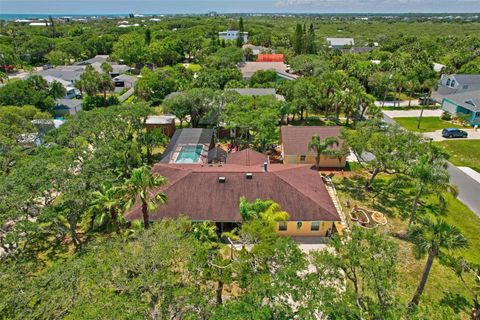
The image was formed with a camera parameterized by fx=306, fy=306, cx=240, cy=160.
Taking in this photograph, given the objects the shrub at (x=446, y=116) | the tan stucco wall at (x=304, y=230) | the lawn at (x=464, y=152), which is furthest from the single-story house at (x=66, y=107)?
the shrub at (x=446, y=116)

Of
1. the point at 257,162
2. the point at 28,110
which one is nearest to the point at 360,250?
the point at 257,162

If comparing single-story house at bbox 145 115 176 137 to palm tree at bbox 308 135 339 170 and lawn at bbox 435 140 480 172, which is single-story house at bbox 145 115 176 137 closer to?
palm tree at bbox 308 135 339 170

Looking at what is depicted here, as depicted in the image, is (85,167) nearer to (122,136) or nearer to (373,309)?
(122,136)

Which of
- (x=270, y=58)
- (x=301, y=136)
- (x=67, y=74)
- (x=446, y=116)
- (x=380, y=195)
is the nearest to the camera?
(x=380, y=195)

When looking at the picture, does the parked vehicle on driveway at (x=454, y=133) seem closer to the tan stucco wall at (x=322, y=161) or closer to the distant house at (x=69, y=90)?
the tan stucco wall at (x=322, y=161)

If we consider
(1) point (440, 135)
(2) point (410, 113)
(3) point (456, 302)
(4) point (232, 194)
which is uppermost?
(4) point (232, 194)

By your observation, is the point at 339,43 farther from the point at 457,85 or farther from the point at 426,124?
the point at 426,124

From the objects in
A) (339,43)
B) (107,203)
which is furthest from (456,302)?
(339,43)
